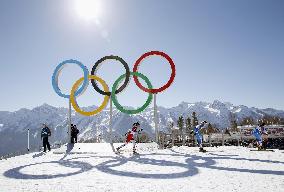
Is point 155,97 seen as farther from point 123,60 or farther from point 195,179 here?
point 195,179

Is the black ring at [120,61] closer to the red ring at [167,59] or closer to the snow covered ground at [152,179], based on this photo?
the red ring at [167,59]

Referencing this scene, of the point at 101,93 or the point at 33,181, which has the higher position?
the point at 101,93

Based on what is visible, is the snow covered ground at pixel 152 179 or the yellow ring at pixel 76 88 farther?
the yellow ring at pixel 76 88

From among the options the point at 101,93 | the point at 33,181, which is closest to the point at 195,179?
the point at 33,181

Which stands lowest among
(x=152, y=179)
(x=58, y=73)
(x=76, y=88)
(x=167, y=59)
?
(x=152, y=179)

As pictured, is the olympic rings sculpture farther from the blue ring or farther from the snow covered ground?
the snow covered ground

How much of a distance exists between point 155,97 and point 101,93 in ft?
14.8

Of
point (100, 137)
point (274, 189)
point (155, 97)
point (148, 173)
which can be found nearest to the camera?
point (274, 189)

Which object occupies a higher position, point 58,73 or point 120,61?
point 120,61

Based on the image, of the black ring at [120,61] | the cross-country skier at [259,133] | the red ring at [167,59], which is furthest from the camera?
the black ring at [120,61]

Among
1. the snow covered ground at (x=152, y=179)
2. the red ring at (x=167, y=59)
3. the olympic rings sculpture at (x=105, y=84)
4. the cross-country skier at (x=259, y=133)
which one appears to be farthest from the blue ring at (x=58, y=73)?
the cross-country skier at (x=259, y=133)

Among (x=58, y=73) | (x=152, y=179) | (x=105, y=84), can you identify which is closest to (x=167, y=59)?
(x=105, y=84)

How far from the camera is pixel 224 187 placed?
27.8 feet

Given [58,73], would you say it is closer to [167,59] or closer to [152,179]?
[167,59]
